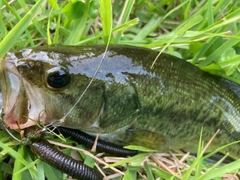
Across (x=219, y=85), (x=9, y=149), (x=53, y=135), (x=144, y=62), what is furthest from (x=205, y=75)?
(x=9, y=149)

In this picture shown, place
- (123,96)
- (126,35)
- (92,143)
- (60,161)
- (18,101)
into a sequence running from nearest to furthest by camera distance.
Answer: (18,101), (60,161), (123,96), (92,143), (126,35)

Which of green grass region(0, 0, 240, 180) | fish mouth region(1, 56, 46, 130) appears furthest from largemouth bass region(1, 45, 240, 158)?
green grass region(0, 0, 240, 180)

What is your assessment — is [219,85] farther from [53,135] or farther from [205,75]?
[53,135]

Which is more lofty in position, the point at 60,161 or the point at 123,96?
the point at 123,96

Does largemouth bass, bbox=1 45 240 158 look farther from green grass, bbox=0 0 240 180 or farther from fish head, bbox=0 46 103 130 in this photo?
green grass, bbox=0 0 240 180

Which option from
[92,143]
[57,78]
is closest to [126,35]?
[92,143]

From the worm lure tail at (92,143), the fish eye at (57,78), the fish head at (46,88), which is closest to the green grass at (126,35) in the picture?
the worm lure tail at (92,143)

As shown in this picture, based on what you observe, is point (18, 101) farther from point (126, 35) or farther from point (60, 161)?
point (126, 35)
